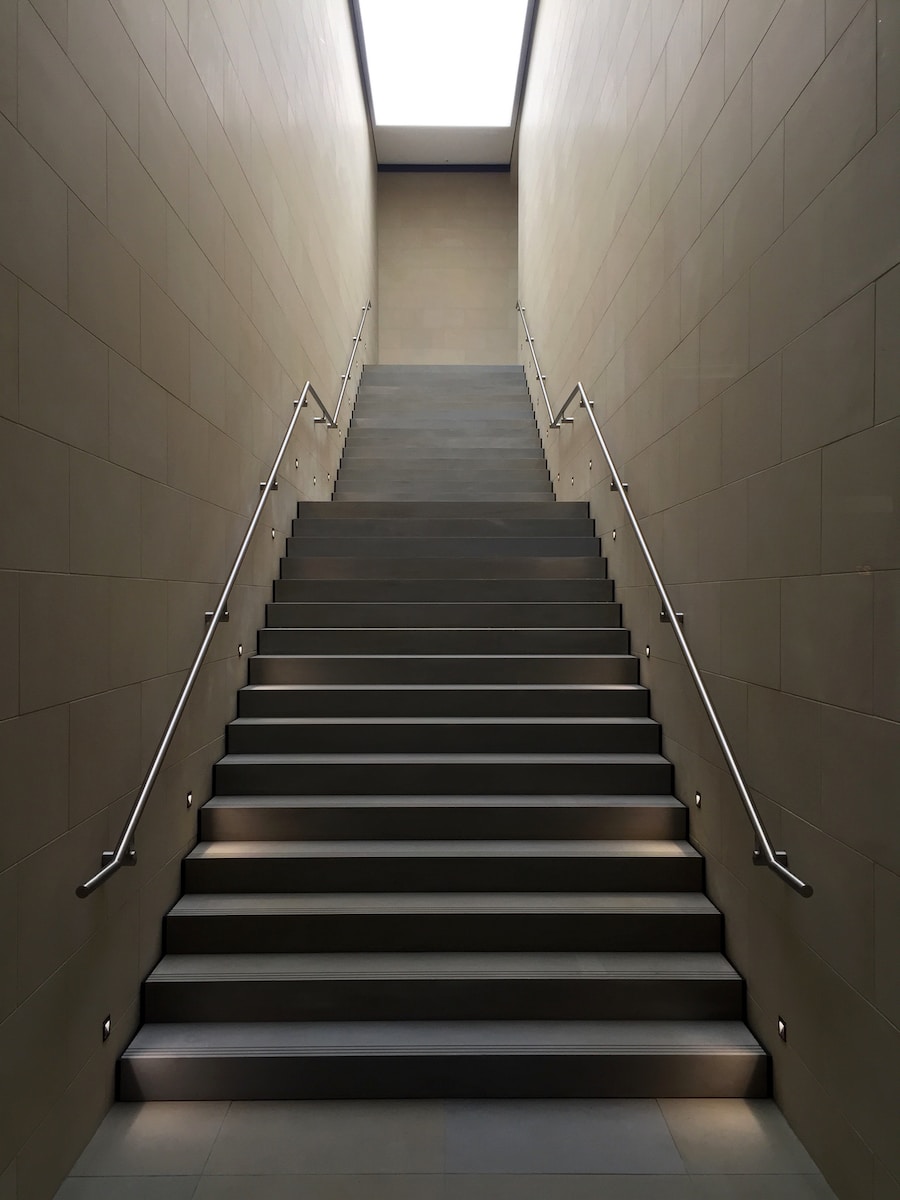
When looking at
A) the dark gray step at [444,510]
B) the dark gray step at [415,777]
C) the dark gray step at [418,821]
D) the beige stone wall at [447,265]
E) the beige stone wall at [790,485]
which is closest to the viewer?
the beige stone wall at [790,485]

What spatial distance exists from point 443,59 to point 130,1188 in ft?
33.3

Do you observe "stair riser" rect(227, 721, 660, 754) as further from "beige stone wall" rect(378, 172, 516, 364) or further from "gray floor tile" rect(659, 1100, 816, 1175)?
"beige stone wall" rect(378, 172, 516, 364)

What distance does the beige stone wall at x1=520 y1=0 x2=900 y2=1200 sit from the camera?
1741 mm

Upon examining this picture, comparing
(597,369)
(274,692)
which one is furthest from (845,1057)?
(597,369)

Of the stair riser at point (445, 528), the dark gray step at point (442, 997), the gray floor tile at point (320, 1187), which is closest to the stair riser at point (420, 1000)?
the dark gray step at point (442, 997)

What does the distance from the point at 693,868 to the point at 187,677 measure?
76.8 inches

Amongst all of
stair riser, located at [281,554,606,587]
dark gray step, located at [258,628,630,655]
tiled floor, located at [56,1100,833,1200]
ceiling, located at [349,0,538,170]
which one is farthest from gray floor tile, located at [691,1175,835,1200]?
ceiling, located at [349,0,538,170]

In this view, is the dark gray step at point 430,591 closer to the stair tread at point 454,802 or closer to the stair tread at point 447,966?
the stair tread at point 454,802

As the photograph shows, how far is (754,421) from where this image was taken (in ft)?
7.93

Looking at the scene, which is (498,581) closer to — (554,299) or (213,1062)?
(213,1062)

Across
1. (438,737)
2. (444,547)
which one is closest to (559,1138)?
(438,737)

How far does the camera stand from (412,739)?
339cm

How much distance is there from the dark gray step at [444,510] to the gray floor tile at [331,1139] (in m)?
3.41

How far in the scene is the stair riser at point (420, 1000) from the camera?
2436 mm
